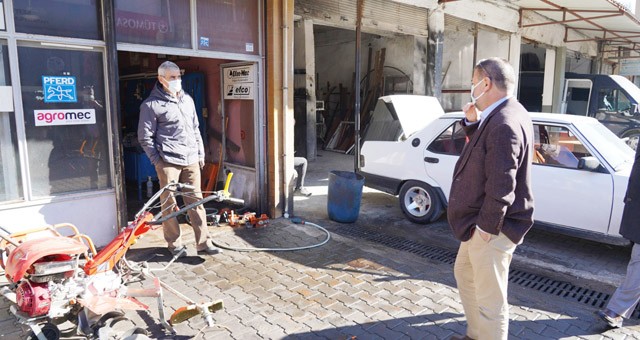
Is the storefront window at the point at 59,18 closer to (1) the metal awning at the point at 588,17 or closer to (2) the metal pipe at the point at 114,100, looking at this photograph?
(2) the metal pipe at the point at 114,100

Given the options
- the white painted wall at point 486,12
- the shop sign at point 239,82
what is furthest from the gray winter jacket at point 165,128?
the white painted wall at point 486,12

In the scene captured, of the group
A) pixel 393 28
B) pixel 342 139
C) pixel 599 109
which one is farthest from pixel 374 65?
pixel 599 109

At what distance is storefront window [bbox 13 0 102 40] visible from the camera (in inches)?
168

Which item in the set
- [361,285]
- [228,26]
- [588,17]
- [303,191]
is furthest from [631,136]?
[228,26]

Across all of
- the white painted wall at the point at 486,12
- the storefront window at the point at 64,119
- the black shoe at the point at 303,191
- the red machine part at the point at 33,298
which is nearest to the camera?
the red machine part at the point at 33,298

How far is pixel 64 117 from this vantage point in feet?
15.1

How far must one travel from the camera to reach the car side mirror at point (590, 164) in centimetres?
488

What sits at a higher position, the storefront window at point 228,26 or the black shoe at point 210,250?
the storefront window at point 228,26

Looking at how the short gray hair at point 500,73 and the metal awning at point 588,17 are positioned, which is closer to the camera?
the short gray hair at point 500,73

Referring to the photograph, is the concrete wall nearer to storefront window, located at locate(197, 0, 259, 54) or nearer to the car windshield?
storefront window, located at locate(197, 0, 259, 54)

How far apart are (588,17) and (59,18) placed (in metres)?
13.3

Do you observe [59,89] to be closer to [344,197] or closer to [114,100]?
[114,100]

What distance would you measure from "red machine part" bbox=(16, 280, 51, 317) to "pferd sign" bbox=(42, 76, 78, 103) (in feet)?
7.32

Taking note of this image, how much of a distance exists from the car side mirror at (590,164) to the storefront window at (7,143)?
18.8ft
